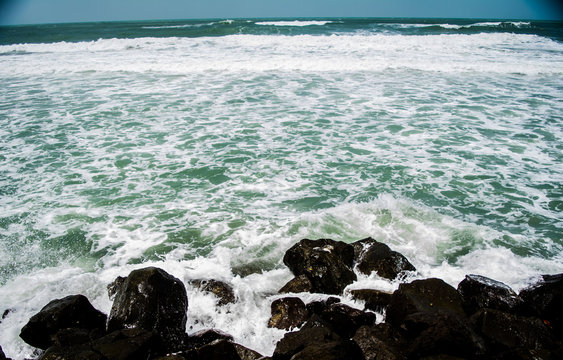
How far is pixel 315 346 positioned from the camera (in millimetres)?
2947

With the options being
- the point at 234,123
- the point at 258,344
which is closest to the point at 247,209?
the point at 258,344

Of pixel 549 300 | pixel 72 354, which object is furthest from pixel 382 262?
pixel 72 354

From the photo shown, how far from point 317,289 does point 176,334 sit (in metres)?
1.70

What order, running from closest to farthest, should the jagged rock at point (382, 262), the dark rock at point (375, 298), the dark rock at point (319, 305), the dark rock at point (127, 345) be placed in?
the dark rock at point (127, 345)
the dark rock at point (319, 305)
the dark rock at point (375, 298)
the jagged rock at point (382, 262)

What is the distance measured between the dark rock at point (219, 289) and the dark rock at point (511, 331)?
2.60 meters

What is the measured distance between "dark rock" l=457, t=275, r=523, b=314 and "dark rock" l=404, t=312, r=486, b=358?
0.66 m

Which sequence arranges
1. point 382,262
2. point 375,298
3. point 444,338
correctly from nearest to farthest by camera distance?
point 444,338, point 375,298, point 382,262

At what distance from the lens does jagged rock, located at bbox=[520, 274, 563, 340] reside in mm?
3613

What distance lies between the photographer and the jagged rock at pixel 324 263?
4.30 metres

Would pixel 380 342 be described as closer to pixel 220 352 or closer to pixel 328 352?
pixel 328 352

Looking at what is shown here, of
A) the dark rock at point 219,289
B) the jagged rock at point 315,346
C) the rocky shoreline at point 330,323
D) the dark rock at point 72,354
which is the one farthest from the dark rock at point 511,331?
the dark rock at point 72,354

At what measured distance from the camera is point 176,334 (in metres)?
3.54

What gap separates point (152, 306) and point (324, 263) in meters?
2.03

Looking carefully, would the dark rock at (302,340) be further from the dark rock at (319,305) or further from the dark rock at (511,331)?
the dark rock at (511,331)
